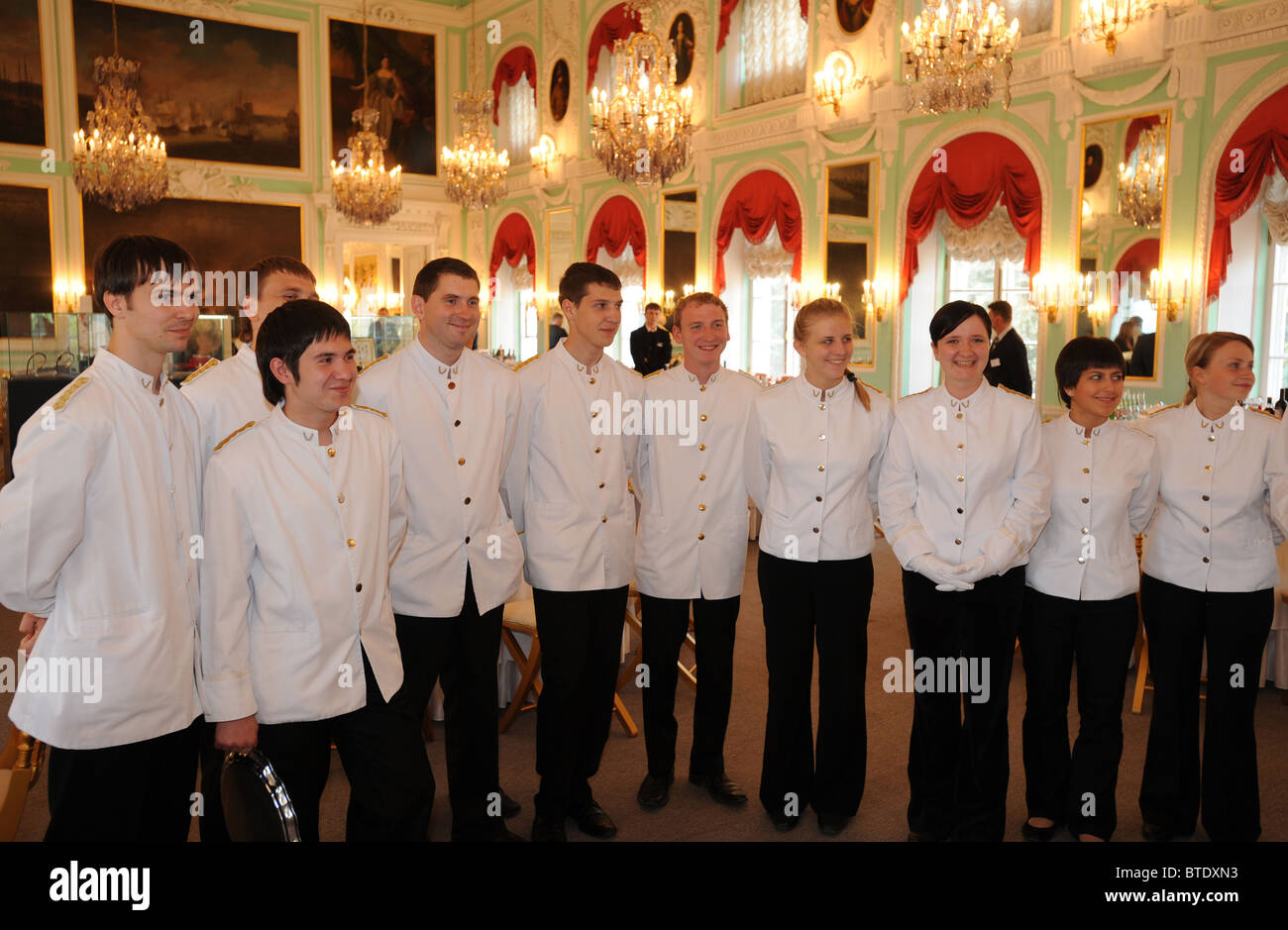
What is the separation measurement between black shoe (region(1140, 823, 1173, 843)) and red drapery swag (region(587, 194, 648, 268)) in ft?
40.6

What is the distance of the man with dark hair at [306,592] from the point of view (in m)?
2.25

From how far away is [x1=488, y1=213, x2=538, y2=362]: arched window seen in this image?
1778 centimetres

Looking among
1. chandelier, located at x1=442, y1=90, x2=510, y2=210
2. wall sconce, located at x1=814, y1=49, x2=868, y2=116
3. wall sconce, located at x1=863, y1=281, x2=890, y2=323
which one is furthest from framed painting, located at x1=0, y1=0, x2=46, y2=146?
wall sconce, located at x1=863, y1=281, x2=890, y2=323

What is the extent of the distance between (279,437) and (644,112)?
8.44m

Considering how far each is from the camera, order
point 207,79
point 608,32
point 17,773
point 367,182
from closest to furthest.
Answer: point 17,773 < point 367,182 < point 608,32 < point 207,79

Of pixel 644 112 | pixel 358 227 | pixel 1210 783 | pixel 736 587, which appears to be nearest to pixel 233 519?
pixel 736 587

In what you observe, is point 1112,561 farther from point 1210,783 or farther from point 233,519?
point 233,519

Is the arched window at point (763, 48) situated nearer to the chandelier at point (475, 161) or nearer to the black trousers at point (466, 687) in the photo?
the chandelier at point (475, 161)

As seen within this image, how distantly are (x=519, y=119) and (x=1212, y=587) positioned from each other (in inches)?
665

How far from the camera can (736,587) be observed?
3523 mm

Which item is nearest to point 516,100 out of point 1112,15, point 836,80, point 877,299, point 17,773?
point 836,80

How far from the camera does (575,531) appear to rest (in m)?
3.25

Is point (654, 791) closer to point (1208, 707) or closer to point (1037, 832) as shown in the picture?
point (1037, 832)

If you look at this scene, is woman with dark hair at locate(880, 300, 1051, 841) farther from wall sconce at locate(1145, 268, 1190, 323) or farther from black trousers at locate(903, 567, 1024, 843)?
wall sconce at locate(1145, 268, 1190, 323)
